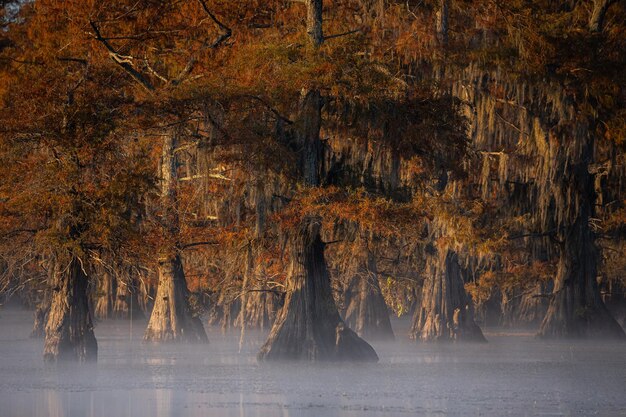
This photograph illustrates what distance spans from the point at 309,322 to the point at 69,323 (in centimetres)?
501

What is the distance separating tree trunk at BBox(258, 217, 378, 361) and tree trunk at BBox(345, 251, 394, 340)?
10.5 m

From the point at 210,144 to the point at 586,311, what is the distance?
542 inches

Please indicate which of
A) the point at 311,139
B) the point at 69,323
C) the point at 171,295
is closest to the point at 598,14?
the point at 311,139

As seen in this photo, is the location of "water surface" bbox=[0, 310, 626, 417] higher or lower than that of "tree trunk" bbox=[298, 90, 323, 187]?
lower

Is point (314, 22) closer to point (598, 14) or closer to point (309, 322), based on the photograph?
point (309, 322)

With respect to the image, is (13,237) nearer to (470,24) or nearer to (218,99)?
(218,99)

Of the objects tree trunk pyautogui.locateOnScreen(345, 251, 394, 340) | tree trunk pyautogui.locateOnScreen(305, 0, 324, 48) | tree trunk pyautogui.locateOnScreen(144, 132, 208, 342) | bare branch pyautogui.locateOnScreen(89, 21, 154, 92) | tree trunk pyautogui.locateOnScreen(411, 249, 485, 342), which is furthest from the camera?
tree trunk pyautogui.locateOnScreen(345, 251, 394, 340)

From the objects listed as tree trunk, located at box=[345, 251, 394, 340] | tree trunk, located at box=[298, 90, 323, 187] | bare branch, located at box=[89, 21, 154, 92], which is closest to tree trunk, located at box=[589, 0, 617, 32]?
tree trunk, located at box=[345, 251, 394, 340]

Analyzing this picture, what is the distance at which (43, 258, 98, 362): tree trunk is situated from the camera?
25.7 meters

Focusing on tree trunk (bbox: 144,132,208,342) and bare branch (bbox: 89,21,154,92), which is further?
tree trunk (bbox: 144,132,208,342)

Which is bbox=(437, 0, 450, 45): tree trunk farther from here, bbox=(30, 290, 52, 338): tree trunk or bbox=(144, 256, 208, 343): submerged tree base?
bbox=(30, 290, 52, 338): tree trunk

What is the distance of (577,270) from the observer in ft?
116

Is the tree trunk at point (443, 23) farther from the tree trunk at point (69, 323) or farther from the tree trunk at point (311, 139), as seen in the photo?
the tree trunk at point (69, 323)

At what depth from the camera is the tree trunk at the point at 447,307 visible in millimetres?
35344
